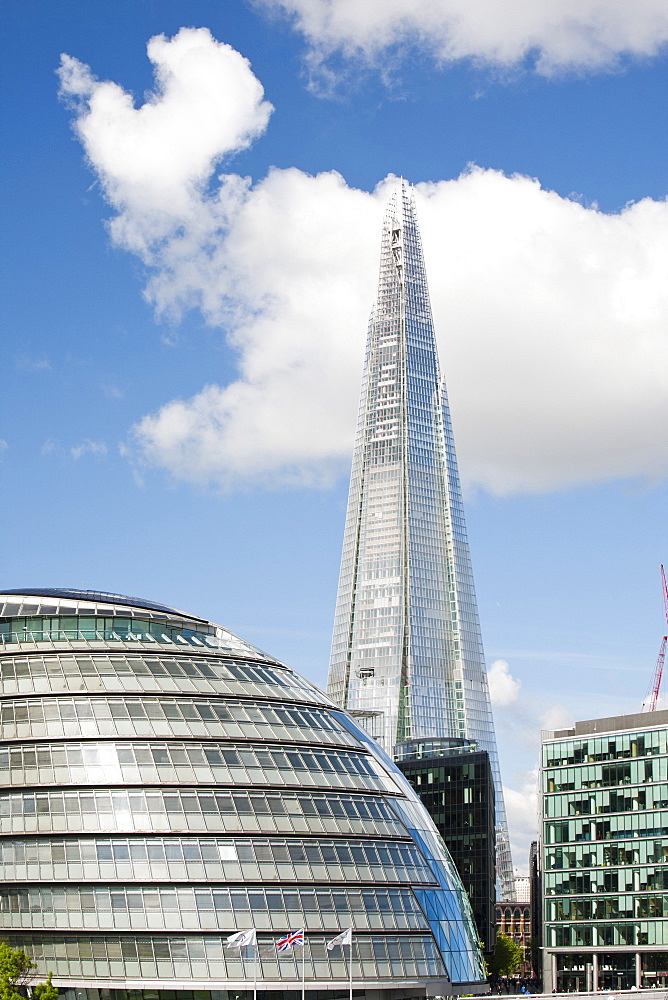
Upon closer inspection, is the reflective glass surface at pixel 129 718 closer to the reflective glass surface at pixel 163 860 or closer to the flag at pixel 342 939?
the reflective glass surface at pixel 163 860

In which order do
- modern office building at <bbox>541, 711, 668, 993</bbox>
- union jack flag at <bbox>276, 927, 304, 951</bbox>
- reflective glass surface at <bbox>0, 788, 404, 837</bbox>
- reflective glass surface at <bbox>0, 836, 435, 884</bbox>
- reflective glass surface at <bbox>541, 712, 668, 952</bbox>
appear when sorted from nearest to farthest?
union jack flag at <bbox>276, 927, 304, 951</bbox>
reflective glass surface at <bbox>0, 836, 435, 884</bbox>
reflective glass surface at <bbox>0, 788, 404, 837</bbox>
modern office building at <bbox>541, 711, 668, 993</bbox>
reflective glass surface at <bbox>541, 712, 668, 952</bbox>

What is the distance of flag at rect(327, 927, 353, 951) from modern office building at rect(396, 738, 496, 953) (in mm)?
87570

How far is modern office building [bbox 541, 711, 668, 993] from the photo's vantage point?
509 ft

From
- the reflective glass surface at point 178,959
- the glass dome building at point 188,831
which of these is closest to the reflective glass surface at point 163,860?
the glass dome building at point 188,831

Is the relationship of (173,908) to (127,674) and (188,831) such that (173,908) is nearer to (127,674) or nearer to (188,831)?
(188,831)

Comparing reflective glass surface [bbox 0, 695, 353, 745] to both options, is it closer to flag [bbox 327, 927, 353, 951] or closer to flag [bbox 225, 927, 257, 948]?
flag [bbox 225, 927, 257, 948]

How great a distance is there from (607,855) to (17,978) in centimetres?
9389

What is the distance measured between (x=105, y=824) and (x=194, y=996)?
1347 cm

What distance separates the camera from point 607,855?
161000mm

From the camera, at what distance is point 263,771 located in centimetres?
9738

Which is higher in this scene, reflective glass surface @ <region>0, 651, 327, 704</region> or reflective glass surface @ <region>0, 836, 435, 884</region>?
reflective glass surface @ <region>0, 651, 327, 704</region>

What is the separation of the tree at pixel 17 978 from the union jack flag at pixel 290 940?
15.3m

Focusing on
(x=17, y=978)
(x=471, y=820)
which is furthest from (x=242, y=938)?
(x=471, y=820)

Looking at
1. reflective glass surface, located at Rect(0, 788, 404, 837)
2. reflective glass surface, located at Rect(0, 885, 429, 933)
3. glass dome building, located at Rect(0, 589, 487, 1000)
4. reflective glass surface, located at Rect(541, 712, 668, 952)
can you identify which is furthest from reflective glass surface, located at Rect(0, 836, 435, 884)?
reflective glass surface, located at Rect(541, 712, 668, 952)
